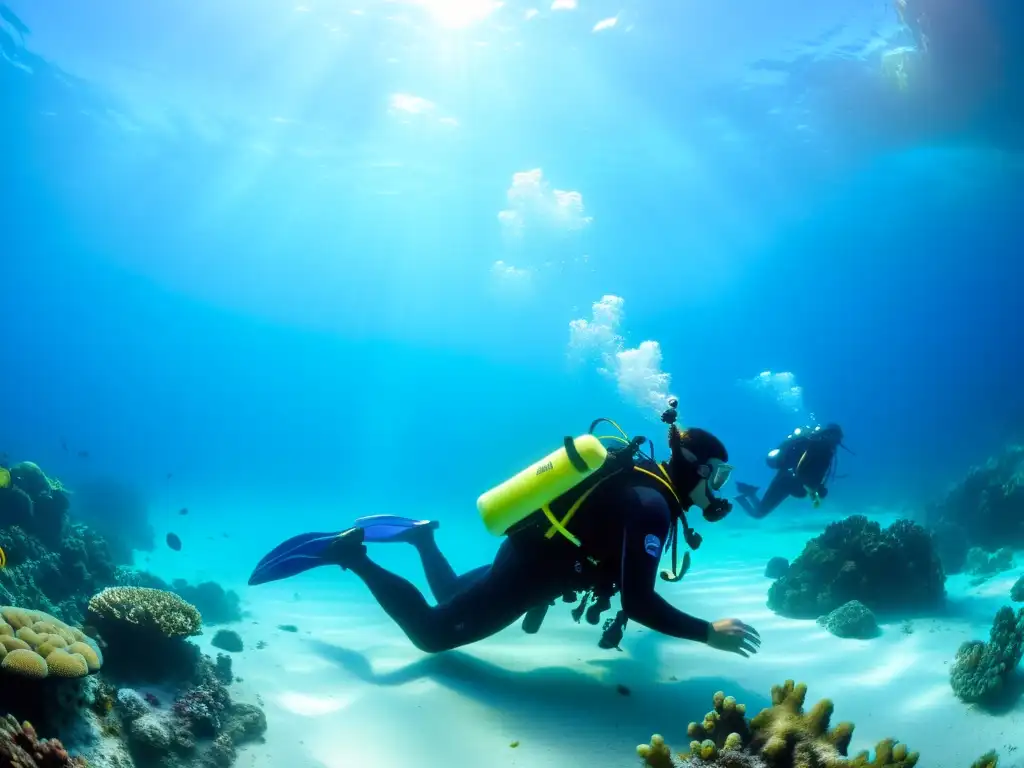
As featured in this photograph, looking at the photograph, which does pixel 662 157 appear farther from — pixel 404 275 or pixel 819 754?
pixel 404 275

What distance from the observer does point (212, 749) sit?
428cm

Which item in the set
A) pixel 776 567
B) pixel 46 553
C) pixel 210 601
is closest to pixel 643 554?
pixel 776 567

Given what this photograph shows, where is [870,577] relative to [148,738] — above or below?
above

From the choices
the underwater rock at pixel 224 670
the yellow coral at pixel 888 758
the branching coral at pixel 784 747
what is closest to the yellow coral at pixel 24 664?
the underwater rock at pixel 224 670

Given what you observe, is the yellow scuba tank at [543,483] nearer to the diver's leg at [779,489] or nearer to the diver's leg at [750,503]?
the diver's leg at [779,489]

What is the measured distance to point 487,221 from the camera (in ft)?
191

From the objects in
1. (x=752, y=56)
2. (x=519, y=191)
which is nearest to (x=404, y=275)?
(x=519, y=191)

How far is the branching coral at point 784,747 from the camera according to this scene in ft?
9.84

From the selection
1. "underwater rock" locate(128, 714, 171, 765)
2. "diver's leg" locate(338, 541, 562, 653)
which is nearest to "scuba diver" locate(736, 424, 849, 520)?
"diver's leg" locate(338, 541, 562, 653)

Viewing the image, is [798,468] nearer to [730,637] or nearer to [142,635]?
[730,637]

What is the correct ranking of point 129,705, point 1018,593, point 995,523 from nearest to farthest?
1. point 129,705
2. point 1018,593
3. point 995,523

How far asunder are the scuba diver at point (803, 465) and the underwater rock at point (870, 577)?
923 mm

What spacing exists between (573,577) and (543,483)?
1009 millimetres

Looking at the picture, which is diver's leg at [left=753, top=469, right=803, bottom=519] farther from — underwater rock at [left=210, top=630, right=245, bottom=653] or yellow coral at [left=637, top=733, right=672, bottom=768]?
underwater rock at [left=210, top=630, right=245, bottom=653]
